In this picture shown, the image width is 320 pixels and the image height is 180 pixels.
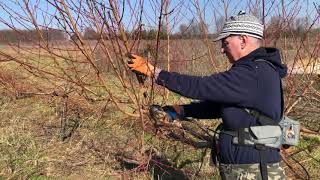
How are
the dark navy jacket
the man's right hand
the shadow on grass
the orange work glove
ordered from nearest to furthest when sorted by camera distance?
the dark navy jacket
the orange work glove
the man's right hand
the shadow on grass

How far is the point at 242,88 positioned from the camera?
2.29 m

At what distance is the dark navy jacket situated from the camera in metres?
2.29

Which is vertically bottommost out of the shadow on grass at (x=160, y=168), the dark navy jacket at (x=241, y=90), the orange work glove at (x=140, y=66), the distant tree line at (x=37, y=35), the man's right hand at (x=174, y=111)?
the shadow on grass at (x=160, y=168)

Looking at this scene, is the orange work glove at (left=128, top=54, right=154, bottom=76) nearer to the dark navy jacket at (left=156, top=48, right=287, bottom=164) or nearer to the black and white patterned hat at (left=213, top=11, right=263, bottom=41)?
the dark navy jacket at (left=156, top=48, right=287, bottom=164)

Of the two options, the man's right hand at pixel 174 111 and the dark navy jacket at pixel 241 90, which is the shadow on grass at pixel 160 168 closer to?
the man's right hand at pixel 174 111

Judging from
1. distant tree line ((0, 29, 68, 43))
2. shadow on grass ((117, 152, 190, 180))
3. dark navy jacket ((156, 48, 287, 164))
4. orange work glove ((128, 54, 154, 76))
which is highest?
distant tree line ((0, 29, 68, 43))

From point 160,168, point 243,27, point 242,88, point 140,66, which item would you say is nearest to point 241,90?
point 242,88

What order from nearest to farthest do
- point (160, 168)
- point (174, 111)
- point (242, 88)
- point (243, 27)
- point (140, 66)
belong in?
point (242, 88) < point (243, 27) < point (140, 66) < point (174, 111) < point (160, 168)

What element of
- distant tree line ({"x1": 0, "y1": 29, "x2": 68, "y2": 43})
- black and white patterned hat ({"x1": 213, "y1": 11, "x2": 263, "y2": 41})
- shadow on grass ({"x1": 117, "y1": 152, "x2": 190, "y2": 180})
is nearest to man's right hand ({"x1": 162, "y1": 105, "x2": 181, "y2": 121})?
black and white patterned hat ({"x1": 213, "y1": 11, "x2": 263, "y2": 41})

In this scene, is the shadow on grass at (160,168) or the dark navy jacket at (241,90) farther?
the shadow on grass at (160,168)

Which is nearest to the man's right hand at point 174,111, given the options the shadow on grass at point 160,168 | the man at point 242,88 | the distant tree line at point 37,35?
the man at point 242,88

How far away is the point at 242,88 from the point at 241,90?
1 cm

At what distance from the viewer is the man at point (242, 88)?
230 cm

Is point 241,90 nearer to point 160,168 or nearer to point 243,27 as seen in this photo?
point 243,27
